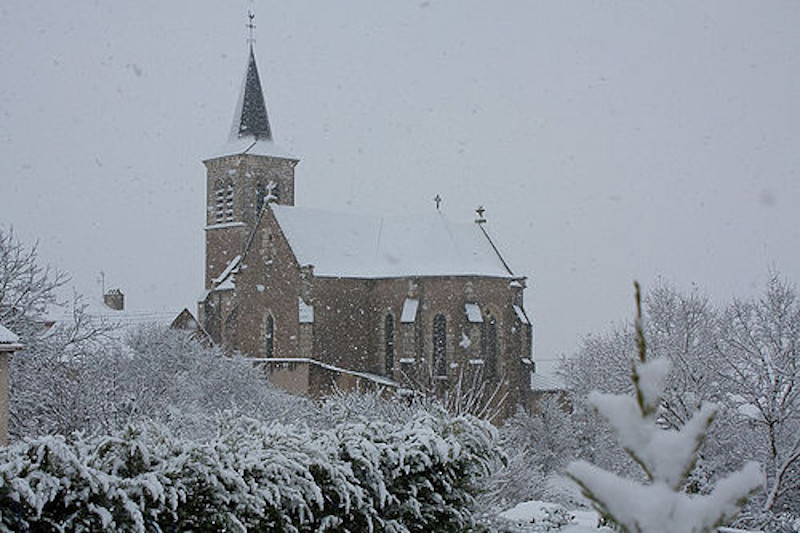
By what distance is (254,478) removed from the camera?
401 inches

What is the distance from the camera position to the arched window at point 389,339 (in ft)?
154

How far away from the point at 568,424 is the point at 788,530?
25.9 m

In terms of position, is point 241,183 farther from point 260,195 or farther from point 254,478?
point 254,478

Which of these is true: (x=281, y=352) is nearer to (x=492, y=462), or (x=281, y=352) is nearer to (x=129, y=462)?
(x=492, y=462)

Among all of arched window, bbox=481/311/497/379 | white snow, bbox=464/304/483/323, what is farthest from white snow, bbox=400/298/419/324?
arched window, bbox=481/311/497/379

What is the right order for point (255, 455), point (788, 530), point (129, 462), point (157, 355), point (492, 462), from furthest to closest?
point (157, 355), point (788, 530), point (492, 462), point (255, 455), point (129, 462)

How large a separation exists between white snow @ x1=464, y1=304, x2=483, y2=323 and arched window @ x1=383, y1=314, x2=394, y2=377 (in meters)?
3.69

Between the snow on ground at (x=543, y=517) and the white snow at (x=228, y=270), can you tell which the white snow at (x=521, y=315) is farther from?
the snow on ground at (x=543, y=517)

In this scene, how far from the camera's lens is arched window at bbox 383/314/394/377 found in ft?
154

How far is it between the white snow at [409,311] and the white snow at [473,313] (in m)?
2.31

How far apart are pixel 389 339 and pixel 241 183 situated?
46.7ft

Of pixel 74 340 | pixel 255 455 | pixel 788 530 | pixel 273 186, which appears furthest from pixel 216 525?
pixel 273 186

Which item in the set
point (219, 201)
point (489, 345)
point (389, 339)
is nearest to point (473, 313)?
point (489, 345)

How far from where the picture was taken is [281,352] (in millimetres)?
45688
